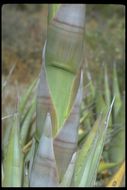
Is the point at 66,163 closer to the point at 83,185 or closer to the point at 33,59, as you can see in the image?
the point at 83,185

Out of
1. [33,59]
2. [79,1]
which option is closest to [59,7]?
[79,1]

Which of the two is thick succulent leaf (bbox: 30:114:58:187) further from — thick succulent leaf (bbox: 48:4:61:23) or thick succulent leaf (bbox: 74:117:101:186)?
thick succulent leaf (bbox: 48:4:61:23)

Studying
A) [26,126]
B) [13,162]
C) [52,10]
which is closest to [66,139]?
[13,162]

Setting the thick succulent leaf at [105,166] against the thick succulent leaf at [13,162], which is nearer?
the thick succulent leaf at [13,162]

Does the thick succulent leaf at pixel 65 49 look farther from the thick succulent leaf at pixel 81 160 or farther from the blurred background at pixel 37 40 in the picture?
the blurred background at pixel 37 40

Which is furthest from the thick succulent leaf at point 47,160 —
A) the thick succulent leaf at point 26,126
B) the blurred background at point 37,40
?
the blurred background at point 37,40
